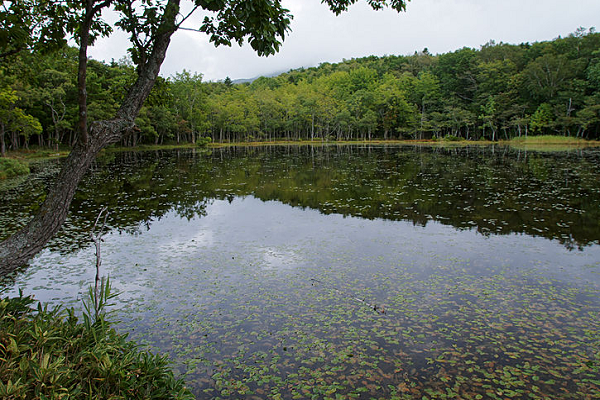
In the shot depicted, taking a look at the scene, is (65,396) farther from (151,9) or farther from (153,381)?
(151,9)

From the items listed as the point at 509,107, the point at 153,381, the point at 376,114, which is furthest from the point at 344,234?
the point at 376,114

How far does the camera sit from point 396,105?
270 feet

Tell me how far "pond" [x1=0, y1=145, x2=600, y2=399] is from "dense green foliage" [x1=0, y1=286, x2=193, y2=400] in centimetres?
75

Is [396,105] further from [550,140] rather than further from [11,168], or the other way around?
[11,168]

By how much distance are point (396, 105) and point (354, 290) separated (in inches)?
3214

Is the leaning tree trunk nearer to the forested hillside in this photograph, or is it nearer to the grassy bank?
the forested hillside

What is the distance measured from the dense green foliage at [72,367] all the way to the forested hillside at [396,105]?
3699 cm

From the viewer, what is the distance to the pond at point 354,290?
4.53 meters

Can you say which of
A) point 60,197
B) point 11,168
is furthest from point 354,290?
point 11,168

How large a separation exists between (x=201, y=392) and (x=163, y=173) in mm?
23306

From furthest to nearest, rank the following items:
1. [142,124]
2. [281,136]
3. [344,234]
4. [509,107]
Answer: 1. [281,136]
2. [509,107]
3. [142,124]
4. [344,234]

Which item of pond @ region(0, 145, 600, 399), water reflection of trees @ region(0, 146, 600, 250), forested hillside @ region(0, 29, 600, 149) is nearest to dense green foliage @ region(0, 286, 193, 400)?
pond @ region(0, 145, 600, 399)

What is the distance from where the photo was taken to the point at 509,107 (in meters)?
67.6

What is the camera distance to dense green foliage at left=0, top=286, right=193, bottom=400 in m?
3.23
